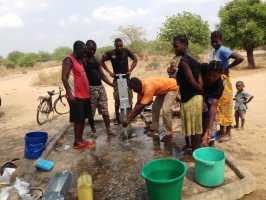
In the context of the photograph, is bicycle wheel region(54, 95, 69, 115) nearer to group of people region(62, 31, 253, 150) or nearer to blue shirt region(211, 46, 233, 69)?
group of people region(62, 31, 253, 150)

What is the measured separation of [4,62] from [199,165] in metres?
44.3

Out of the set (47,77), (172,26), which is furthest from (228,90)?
(172,26)

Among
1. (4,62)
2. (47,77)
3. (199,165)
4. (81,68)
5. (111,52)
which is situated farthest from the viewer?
(4,62)

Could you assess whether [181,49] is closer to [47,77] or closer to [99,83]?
[99,83]

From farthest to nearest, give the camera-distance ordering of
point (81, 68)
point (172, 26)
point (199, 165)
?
point (172, 26) → point (81, 68) → point (199, 165)

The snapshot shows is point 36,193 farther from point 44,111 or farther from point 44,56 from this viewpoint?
point 44,56

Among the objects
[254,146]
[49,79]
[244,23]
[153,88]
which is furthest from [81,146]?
[244,23]

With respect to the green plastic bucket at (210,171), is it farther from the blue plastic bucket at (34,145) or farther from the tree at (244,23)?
the tree at (244,23)

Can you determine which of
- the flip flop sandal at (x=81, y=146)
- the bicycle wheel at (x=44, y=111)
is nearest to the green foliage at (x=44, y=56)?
the bicycle wheel at (x=44, y=111)

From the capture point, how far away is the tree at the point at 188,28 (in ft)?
74.7

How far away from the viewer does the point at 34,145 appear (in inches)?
216

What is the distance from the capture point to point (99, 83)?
614 centimetres

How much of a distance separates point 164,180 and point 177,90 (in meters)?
2.36

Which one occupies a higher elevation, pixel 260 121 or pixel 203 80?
pixel 203 80
